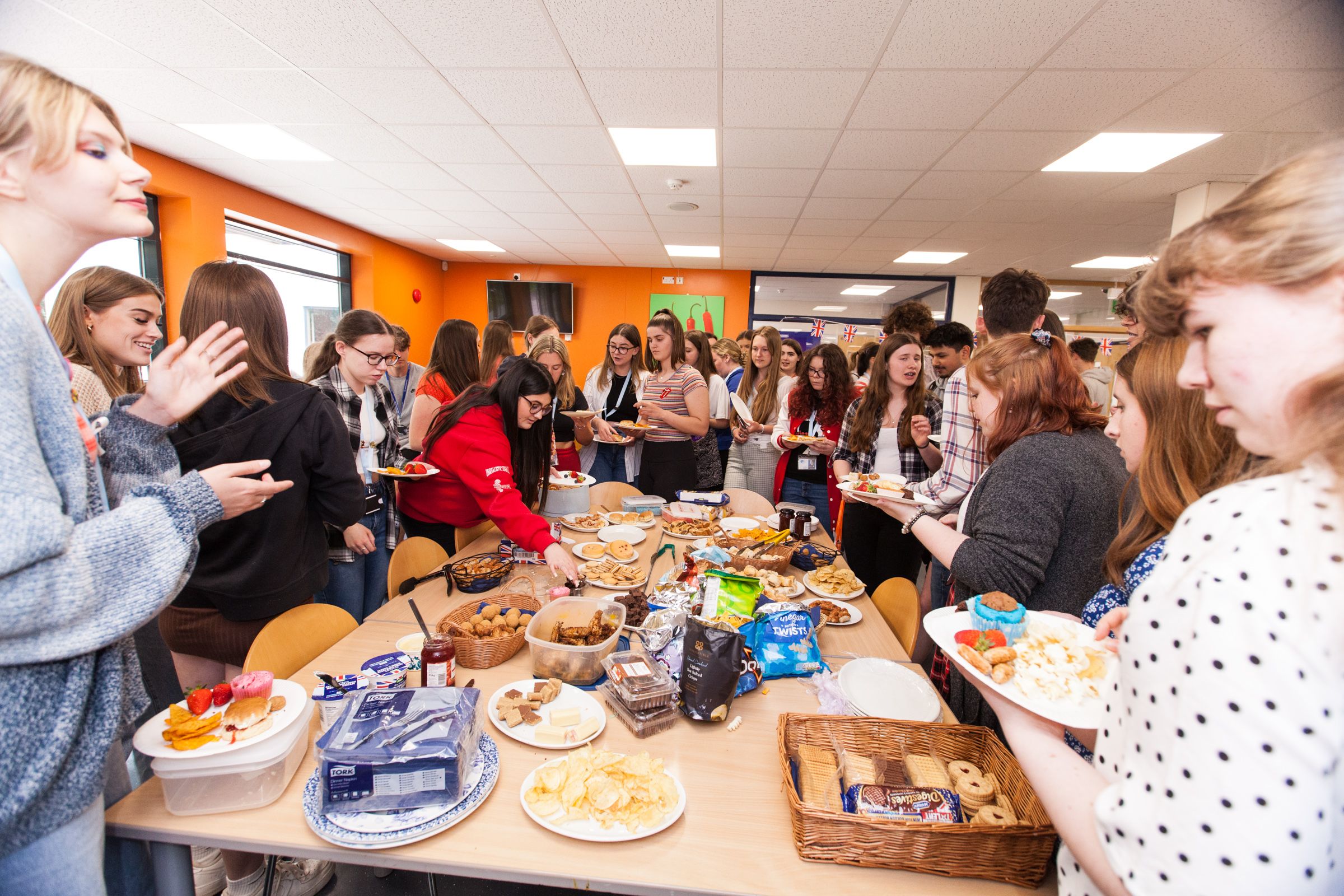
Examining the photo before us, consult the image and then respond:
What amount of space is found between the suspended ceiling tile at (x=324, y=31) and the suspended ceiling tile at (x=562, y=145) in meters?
0.99

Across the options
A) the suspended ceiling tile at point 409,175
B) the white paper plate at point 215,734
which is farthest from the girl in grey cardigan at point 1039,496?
the suspended ceiling tile at point 409,175

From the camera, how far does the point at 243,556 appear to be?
63.2 inches

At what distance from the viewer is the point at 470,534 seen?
8.99 ft

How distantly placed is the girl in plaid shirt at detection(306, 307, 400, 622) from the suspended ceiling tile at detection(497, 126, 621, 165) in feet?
6.86

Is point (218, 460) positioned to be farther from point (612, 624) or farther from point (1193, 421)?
point (1193, 421)

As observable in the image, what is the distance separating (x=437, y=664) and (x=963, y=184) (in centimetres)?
517

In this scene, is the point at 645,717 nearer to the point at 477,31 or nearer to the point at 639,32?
the point at 639,32

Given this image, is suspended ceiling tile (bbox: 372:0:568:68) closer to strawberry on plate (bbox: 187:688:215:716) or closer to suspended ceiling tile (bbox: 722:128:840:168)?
suspended ceiling tile (bbox: 722:128:840:168)

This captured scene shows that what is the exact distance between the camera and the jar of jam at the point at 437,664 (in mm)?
1308

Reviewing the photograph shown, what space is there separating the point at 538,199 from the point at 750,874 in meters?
5.86

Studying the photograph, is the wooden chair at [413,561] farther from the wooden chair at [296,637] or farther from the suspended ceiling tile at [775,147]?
the suspended ceiling tile at [775,147]

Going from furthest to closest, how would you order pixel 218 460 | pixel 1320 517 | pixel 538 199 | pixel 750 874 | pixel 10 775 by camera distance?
1. pixel 538 199
2. pixel 218 460
3. pixel 750 874
4. pixel 10 775
5. pixel 1320 517

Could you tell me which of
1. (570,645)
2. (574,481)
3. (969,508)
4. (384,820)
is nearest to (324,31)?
(574,481)

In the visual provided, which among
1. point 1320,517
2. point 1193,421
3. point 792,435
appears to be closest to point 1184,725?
point 1320,517
